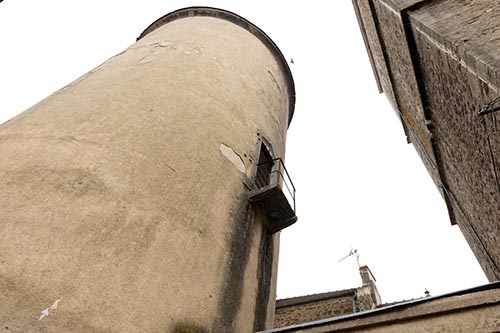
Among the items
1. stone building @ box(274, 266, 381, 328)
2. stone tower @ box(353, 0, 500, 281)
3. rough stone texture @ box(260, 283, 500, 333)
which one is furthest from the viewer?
stone building @ box(274, 266, 381, 328)

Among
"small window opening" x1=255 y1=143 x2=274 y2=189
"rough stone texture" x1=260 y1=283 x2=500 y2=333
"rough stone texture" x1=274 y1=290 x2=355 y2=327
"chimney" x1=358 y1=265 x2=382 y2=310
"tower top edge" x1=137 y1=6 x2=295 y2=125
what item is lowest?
"rough stone texture" x1=260 y1=283 x2=500 y2=333

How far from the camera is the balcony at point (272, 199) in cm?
573

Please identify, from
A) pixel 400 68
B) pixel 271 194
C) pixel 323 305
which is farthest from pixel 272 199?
pixel 323 305

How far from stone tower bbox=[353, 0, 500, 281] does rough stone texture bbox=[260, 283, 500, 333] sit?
1.88m

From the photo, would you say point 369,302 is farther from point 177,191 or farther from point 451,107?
point 177,191

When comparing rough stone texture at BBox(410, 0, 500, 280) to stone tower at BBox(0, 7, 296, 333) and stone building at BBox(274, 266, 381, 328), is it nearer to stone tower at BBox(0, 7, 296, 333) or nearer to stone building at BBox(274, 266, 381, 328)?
stone tower at BBox(0, 7, 296, 333)

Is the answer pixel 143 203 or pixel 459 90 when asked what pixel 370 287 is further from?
pixel 143 203

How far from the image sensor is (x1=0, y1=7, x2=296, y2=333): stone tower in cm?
347

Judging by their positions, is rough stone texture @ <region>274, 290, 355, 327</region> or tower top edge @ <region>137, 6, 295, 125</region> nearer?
tower top edge @ <region>137, 6, 295, 125</region>

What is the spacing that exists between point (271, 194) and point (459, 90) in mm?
2739

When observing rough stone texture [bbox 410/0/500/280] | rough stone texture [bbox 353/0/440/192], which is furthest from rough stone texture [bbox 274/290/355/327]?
rough stone texture [bbox 410/0/500/280]

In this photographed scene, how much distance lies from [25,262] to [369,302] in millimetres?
10574

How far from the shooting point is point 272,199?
5.80m

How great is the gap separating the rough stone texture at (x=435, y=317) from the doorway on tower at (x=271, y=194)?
271 cm
